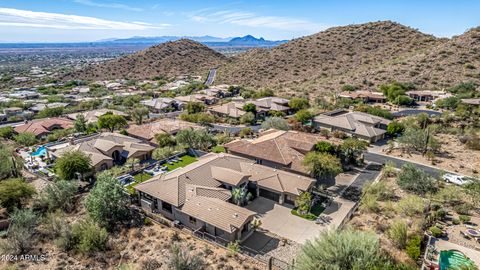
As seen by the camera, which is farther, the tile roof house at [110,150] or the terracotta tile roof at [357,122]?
the terracotta tile roof at [357,122]

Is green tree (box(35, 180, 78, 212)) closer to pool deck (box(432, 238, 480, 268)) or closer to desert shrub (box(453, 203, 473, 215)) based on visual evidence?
pool deck (box(432, 238, 480, 268))

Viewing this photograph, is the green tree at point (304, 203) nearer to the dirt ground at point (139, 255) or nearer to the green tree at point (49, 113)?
the dirt ground at point (139, 255)

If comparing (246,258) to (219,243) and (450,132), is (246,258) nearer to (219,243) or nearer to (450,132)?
(219,243)

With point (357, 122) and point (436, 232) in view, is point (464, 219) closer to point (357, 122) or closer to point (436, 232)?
point (436, 232)

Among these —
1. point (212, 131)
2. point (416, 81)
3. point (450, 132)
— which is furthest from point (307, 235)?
point (416, 81)

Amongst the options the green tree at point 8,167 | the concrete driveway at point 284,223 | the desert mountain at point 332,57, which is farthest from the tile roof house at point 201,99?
A: the concrete driveway at point 284,223

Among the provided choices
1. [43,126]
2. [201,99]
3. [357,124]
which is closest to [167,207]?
[357,124]
